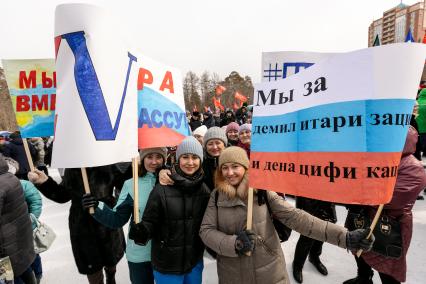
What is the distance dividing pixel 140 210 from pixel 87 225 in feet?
2.16

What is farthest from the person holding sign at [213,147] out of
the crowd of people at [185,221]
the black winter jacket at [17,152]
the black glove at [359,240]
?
the black winter jacket at [17,152]

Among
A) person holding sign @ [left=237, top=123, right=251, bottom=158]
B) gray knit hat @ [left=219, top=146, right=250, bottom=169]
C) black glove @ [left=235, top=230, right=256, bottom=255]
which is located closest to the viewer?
black glove @ [left=235, top=230, right=256, bottom=255]

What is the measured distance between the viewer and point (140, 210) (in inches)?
84.4

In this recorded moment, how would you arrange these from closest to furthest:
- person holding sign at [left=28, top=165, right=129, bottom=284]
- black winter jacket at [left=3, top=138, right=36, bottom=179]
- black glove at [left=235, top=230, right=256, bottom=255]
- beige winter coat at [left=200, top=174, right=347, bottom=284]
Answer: black glove at [left=235, top=230, right=256, bottom=255], beige winter coat at [left=200, top=174, right=347, bottom=284], person holding sign at [left=28, top=165, right=129, bottom=284], black winter jacket at [left=3, top=138, right=36, bottom=179]

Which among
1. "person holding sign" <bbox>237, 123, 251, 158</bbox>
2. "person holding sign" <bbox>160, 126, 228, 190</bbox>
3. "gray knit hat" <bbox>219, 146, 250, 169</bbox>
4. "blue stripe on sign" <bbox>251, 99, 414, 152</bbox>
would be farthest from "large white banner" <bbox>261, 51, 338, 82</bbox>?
"person holding sign" <bbox>237, 123, 251, 158</bbox>

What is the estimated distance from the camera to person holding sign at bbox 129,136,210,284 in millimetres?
1900

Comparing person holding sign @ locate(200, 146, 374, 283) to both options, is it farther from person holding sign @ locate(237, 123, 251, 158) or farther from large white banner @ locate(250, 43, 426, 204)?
person holding sign @ locate(237, 123, 251, 158)

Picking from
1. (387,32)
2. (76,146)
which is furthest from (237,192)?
(387,32)

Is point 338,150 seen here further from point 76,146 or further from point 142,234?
point 76,146

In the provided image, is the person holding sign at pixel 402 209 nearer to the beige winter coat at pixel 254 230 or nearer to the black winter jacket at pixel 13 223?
the beige winter coat at pixel 254 230

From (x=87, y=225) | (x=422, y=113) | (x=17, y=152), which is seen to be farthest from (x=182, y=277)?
(x=17, y=152)

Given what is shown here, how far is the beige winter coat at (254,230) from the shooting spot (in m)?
1.76

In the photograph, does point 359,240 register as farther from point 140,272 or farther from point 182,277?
point 140,272

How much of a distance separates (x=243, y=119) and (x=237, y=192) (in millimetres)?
9607
